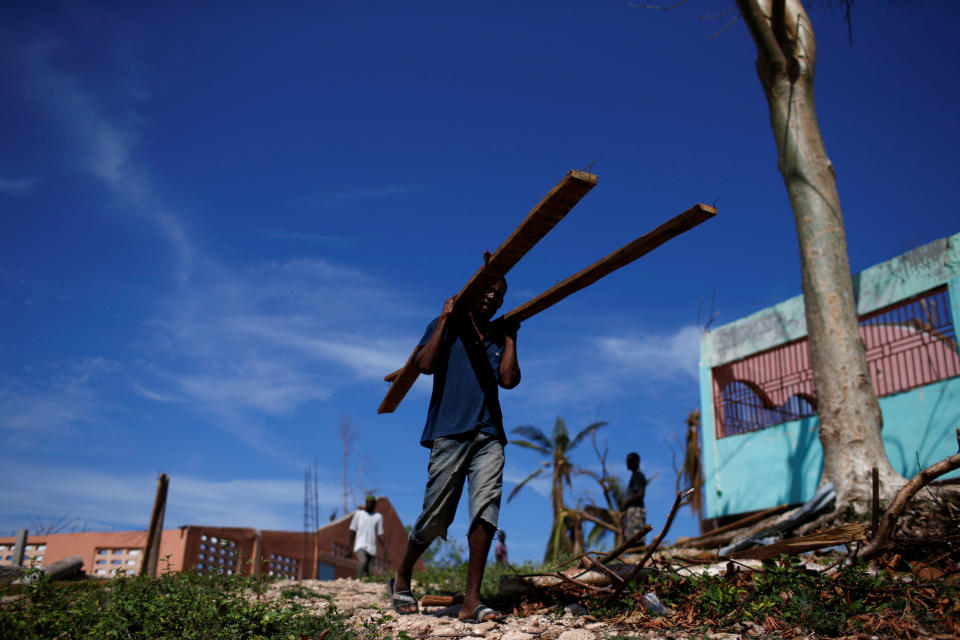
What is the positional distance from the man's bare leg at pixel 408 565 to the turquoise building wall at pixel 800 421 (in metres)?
8.43

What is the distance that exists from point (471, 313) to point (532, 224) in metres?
0.95

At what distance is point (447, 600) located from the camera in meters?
4.46

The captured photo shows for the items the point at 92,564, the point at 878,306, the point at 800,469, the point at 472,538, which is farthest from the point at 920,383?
the point at 92,564

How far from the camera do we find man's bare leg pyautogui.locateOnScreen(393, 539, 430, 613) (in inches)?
164

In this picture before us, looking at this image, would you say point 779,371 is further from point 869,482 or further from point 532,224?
point 532,224

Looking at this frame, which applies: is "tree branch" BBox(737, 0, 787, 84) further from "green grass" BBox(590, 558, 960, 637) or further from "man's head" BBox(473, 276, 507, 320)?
"green grass" BBox(590, 558, 960, 637)

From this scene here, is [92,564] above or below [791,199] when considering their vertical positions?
below

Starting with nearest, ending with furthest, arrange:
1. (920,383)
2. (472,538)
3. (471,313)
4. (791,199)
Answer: (472,538) → (471,313) → (791,199) → (920,383)

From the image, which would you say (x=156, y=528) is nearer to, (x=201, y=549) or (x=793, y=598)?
(x=201, y=549)

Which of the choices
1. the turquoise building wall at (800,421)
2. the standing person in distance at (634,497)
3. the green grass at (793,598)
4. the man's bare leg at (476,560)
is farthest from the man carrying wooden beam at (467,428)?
the turquoise building wall at (800,421)

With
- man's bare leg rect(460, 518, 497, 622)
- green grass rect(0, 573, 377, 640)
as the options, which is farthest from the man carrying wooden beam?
green grass rect(0, 573, 377, 640)

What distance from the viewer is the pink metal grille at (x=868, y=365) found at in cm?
1084

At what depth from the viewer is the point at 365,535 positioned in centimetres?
1086

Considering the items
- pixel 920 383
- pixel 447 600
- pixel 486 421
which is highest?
pixel 920 383
